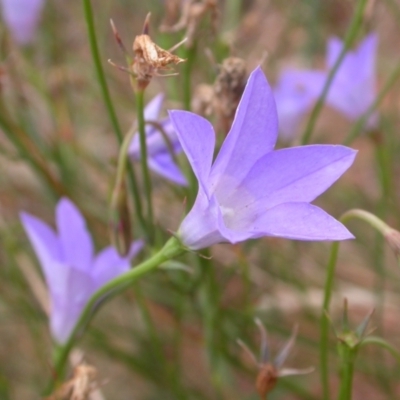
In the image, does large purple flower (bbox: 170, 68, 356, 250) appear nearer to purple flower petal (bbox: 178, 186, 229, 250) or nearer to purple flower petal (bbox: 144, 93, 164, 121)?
purple flower petal (bbox: 178, 186, 229, 250)

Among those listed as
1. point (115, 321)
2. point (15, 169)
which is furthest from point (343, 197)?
point (15, 169)

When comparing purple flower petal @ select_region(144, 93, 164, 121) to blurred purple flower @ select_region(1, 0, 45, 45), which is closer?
purple flower petal @ select_region(144, 93, 164, 121)

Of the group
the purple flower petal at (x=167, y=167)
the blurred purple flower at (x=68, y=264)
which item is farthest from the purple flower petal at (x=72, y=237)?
the purple flower petal at (x=167, y=167)

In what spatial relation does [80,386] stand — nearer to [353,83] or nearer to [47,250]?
[47,250]

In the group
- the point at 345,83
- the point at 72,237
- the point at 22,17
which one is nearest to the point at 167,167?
the point at 72,237

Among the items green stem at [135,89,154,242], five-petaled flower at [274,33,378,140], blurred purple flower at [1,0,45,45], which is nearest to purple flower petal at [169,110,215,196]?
green stem at [135,89,154,242]

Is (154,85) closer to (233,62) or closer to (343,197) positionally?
(343,197)

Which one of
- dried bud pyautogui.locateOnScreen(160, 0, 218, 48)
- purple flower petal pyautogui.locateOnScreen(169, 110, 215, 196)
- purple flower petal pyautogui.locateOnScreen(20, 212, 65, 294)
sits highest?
dried bud pyautogui.locateOnScreen(160, 0, 218, 48)
